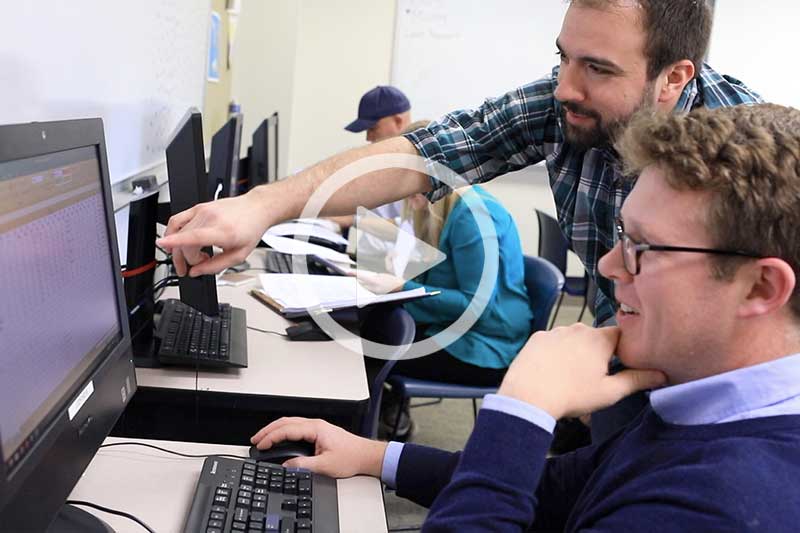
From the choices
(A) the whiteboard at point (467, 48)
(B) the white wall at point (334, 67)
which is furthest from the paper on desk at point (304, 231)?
(A) the whiteboard at point (467, 48)

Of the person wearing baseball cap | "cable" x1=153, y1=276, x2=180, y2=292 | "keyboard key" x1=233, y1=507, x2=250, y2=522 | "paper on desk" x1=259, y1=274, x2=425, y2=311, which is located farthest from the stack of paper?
the person wearing baseball cap

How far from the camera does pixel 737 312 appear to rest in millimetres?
801

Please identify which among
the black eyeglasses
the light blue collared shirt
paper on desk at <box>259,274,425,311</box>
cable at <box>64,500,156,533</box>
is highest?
the black eyeglasses

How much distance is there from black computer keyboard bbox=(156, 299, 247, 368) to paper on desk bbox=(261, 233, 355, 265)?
0.56 metres

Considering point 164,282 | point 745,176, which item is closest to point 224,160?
point 164,282

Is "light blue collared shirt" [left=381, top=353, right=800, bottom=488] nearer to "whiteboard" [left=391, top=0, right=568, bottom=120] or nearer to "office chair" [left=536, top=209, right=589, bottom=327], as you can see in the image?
"office chair" [left=536, top=209, right=589, bottom=327]

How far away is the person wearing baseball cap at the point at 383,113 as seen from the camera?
3559mm

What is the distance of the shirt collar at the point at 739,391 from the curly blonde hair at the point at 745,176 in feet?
0.24

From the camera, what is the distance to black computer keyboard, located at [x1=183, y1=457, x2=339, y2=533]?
940mm

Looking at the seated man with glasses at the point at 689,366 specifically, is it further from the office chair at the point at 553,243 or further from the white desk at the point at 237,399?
the office chair at the point at 553,243

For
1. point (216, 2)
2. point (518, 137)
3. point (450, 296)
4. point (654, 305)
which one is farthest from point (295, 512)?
point (216, 2)

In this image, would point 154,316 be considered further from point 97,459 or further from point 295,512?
point 295,512

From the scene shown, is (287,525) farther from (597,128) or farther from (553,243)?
(553,243)
